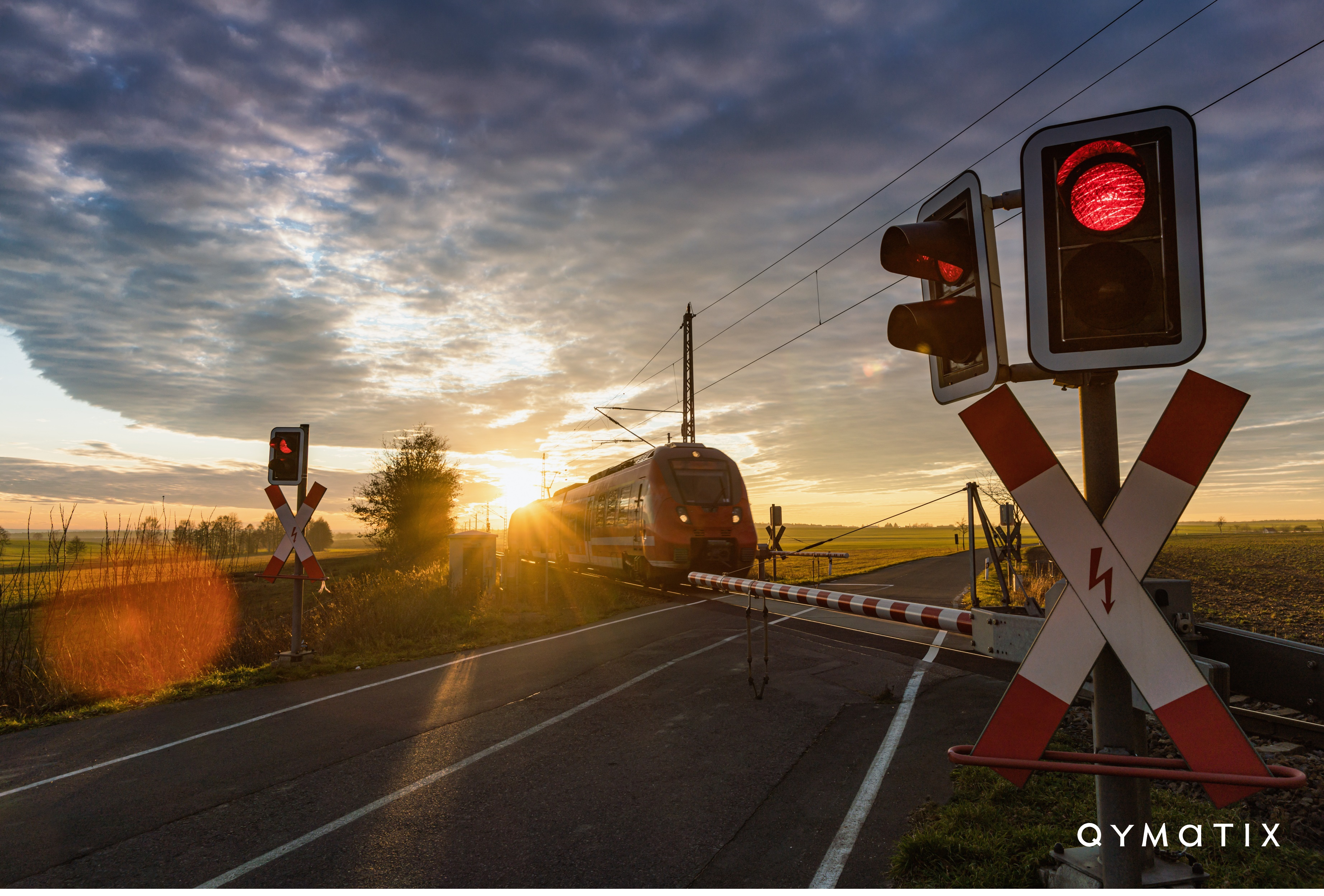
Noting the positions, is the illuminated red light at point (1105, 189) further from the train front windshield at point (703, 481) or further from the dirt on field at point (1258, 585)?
the train front windshield at point (703, 481)

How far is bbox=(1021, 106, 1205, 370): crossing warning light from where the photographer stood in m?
2.29

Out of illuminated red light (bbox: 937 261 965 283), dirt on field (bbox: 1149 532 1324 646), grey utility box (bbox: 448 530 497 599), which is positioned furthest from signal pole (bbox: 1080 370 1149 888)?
grey utility box (bbox: 448 530 497 599)

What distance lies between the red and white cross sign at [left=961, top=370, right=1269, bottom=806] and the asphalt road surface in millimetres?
1590

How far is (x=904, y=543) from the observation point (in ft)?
364

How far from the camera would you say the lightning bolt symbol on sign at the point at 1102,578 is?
230cm

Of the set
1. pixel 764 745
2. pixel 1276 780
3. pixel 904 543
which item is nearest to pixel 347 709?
pixel 764 745

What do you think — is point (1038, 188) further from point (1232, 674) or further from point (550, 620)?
point (550, 620)

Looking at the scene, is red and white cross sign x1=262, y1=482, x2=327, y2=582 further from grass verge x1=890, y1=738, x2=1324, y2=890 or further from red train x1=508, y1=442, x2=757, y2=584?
grass verge x1=890, y1=738, x2=1324, y2=890

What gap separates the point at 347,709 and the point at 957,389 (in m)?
6.71

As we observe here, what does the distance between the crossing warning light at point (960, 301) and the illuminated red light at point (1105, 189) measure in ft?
1.04

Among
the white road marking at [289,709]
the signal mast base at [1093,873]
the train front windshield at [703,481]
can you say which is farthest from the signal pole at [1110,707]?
the train front windshield at [703,481]

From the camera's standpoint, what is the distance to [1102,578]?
2.32m

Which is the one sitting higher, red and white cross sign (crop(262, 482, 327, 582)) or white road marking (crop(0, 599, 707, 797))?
red and white cross sign (crop(262, 482, 327, 582))

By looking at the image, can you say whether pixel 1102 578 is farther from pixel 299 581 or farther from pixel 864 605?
pixel 299 581
